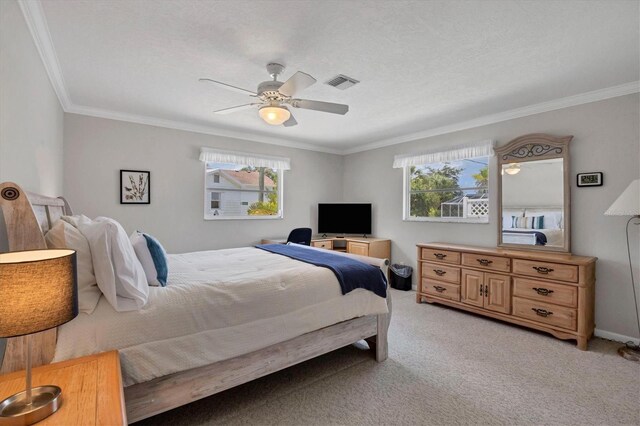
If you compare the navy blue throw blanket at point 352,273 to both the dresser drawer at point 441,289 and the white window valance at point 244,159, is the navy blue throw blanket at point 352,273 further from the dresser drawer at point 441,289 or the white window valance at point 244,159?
the white window valance at point 244,159

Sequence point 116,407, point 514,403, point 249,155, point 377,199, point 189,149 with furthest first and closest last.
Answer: point 377,199, point 249,155, point 189,149, point 514,403, point 116,407

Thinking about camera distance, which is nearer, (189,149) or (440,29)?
(440,29)

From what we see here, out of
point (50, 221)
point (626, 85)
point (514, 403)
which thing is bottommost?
point (514, 403)

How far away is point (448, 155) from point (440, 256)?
1488mm

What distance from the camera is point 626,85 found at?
289 centimetres

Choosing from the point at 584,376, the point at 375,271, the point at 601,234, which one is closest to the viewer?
the point at 584,376

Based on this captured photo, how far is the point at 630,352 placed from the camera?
8.75 ft

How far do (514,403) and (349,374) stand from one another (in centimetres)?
113

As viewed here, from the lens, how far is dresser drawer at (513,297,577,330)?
2.91 meters

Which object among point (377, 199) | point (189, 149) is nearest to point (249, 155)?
point (189, 149)

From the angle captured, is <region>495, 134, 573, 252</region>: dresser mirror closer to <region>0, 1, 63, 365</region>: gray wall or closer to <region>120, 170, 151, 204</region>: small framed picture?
<region>0, 1, 63, 365</region>: gray wall

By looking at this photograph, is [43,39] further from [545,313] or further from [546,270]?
[545,313]

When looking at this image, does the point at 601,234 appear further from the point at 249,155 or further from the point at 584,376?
the point at 249,155

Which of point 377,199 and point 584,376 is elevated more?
point 377,199
